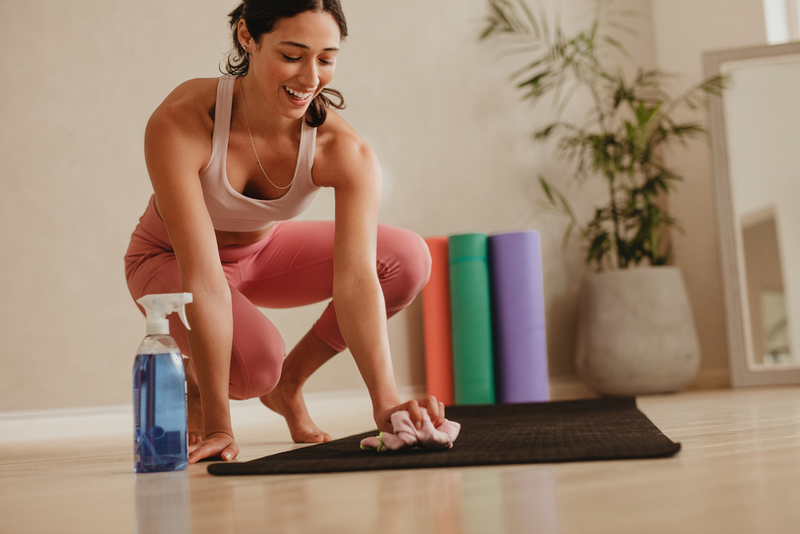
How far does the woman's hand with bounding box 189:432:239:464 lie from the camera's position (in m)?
1.02

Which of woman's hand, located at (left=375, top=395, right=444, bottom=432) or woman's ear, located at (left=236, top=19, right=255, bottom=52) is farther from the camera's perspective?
woman's ear, located at (left=236, top=19, right=255, bottom=52)

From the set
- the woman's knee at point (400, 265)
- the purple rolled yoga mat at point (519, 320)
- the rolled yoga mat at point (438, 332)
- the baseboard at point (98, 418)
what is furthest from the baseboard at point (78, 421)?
the woman's knee at point (400, 265)

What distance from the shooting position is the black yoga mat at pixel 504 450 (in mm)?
857

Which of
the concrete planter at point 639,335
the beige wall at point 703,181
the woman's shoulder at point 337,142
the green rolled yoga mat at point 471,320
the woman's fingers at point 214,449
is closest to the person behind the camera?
the woman's fingers at point 214,449

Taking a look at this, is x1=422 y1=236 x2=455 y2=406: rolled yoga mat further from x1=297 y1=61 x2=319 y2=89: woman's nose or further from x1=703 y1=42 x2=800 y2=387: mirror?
x1=297 y1=61 x2=319 y2=89: woman's nose

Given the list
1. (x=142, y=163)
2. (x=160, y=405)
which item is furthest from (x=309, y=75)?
(x=142, y=163)

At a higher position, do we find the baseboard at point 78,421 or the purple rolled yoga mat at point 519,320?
the purple rolled yoga mat at point 519,320

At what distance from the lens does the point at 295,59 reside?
1.11 m

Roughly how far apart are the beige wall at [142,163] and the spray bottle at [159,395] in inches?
58.7

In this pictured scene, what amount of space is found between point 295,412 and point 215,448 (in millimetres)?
452

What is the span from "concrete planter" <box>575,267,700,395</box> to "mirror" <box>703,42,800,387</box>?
0.98 ft

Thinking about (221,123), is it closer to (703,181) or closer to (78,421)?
(78,421)

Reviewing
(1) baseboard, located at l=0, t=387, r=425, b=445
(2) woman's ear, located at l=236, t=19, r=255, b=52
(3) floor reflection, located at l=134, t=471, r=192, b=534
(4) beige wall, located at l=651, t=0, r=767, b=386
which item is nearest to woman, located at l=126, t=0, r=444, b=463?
(2) woman's ear, located at l=236, t=19, r=255, b=52

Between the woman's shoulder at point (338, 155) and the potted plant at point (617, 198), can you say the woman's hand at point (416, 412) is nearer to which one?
the woman's shoulder at point (338, 155)
